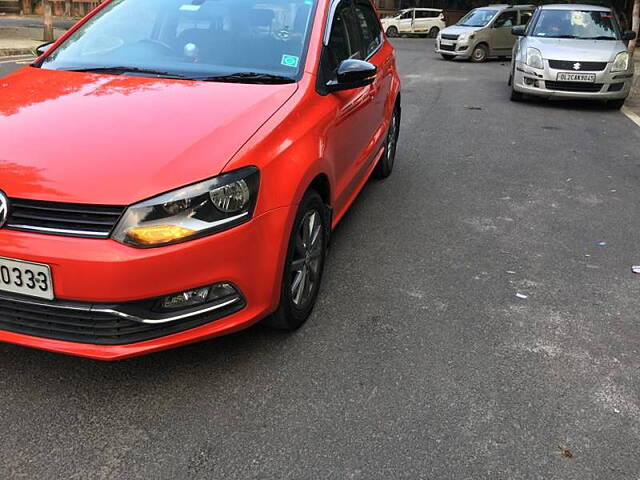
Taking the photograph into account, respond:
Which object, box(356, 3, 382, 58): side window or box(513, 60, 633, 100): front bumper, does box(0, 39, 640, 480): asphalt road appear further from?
box(513, 60, 633, 100): front bumper

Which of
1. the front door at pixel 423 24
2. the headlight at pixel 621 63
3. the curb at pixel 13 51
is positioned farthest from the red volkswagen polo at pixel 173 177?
the front door at pixel 423 24

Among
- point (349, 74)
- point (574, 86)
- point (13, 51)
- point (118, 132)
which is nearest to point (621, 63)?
point (574, 86)

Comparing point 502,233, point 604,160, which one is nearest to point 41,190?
point 502,233

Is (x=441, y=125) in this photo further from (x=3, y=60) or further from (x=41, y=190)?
(x=3, y=60)

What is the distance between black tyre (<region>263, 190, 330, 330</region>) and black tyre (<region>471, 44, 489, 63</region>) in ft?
55.9

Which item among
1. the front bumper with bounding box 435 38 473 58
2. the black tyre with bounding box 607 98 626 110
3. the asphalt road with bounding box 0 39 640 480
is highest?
the front bumper with bounding box 435 38 473 58

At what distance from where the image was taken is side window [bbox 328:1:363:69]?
3.80m

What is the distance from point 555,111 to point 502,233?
6314mm

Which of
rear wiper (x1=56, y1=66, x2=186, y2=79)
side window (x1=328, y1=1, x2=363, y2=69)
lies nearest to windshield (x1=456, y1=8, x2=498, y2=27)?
side window (x1=328, y1=1, x2=363, y2=69)

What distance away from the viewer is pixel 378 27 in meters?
5.74

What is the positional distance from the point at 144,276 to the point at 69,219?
36 cm

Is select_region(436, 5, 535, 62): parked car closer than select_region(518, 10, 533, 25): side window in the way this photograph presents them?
Yes

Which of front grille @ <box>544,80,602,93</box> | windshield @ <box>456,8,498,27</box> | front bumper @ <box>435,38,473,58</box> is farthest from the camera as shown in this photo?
windshield @ <box>456,8,498,27</box>

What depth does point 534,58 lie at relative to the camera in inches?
396
